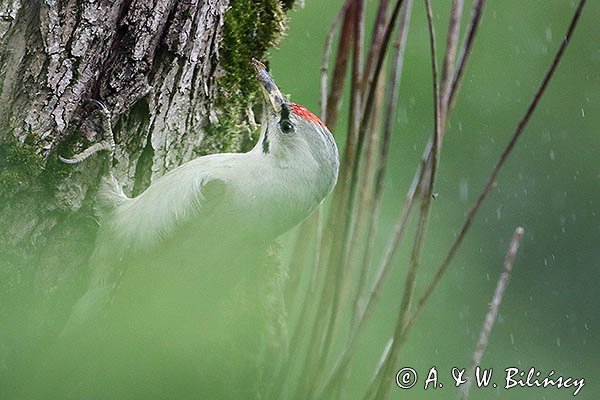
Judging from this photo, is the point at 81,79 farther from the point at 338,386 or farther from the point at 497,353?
the point at 497,353

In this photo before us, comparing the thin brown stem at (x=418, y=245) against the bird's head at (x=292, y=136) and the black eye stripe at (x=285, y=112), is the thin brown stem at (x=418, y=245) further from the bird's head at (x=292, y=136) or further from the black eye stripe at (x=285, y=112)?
the black eye stripe at (x=285, y=112)

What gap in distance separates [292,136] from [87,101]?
659 mm

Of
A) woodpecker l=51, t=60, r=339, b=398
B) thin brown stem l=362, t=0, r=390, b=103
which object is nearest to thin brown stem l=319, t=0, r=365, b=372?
thin brown stem l=362, t=0, r=390, b=103

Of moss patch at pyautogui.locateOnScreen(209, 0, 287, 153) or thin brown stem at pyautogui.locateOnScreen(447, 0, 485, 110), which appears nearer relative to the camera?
thin brown stem at pyautogui.locateOnScreen(447, 0, 485, 110)

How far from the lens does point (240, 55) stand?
9.64 feet

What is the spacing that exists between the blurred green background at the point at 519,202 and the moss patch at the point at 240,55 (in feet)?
4.85

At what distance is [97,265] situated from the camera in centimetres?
262

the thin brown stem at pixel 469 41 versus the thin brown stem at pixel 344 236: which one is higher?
the thin brown stem at pixel 469 41

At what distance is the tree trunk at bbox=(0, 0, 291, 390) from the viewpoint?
2.29 m

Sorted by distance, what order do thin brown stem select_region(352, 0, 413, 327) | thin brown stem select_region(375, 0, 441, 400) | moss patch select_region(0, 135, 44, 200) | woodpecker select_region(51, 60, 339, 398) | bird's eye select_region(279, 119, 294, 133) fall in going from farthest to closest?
1. bird's eye select_region(279, 119, 294, 133)
2. woodpecker select_region(51, 60, 339, 398)
3. moss patch select_region(0, 135, 44, 200)
4. thin brown stem select_region(352, 0, 413, 327)
5. thin brown stem select_region(375, 0, 441, 400)

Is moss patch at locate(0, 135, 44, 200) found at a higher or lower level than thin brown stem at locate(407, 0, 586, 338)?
lower

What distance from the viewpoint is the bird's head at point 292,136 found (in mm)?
2627

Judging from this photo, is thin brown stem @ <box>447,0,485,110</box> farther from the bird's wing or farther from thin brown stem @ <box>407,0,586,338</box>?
the bird's wing

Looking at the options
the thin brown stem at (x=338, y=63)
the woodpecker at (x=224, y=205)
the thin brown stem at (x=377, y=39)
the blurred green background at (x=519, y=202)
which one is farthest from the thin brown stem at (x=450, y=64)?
the blurred green background at (x=519, y=202)
